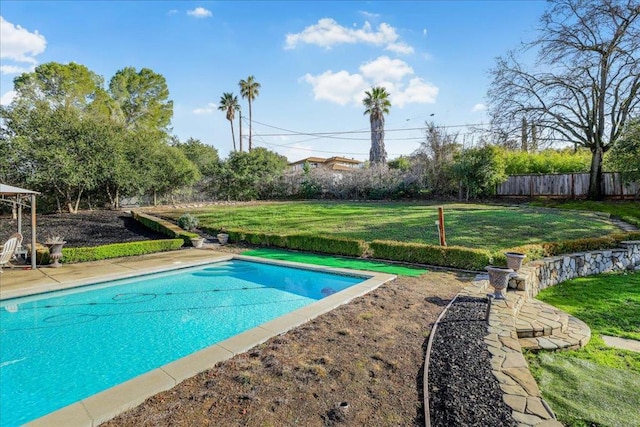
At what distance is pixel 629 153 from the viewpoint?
44.0 feet

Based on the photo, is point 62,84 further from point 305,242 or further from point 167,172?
point 305,242

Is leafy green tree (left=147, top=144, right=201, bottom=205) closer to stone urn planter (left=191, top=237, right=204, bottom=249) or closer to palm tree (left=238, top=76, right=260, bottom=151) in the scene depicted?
stone urn planter (left=191, top=237, right=204, bottom=249)

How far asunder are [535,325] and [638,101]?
16.5 meters

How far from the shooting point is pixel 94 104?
2302cm

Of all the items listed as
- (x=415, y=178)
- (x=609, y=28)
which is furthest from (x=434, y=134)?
(x=609, y=28)

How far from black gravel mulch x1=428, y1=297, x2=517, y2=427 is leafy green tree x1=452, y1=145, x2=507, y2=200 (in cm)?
1596

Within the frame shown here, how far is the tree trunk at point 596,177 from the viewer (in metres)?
15.7

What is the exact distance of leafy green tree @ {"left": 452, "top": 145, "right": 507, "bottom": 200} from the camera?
18.1m

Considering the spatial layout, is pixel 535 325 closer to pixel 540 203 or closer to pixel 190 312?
pixel 190 312

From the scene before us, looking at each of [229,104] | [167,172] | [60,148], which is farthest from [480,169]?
[229,104]

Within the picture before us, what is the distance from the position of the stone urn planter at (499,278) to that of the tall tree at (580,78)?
48.9 feet

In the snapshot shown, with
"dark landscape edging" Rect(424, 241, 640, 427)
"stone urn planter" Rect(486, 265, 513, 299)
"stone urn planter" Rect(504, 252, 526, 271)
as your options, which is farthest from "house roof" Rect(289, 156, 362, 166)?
"stone urn planter" Rect(486, 265, 513, 299)

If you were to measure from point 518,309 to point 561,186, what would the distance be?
16975 millimetres

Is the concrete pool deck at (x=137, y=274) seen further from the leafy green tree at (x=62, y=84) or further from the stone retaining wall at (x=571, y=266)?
the leafy green tree at (x=62, y=84)
